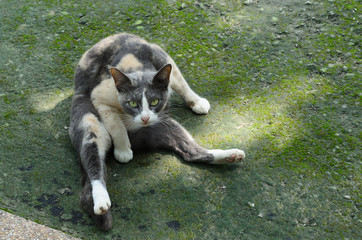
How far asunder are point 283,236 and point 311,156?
2.72 ft

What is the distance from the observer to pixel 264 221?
2771 mm

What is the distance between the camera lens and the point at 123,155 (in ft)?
10.5

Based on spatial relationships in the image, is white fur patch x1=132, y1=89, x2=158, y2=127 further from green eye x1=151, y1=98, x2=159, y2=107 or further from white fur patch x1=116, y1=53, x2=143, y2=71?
white fur patch x1=116, y1=53, x2=143, y2=71

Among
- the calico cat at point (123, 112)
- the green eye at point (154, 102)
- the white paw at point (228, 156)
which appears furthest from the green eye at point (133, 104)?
the white paw at point (228, 156)

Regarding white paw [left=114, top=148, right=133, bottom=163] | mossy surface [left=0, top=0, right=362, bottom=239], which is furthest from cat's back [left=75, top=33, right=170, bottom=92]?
white paw [left=114, top=148, right=133, bottom=163]

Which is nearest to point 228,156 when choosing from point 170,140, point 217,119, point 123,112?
point 170,140

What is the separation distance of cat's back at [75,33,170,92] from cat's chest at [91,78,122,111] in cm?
7

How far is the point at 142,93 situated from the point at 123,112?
1.11ft

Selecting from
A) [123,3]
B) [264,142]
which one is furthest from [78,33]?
[264,142]

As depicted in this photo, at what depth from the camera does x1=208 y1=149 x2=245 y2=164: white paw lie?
3.10 metres

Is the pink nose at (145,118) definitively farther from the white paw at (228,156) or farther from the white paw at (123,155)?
the white paw at (228,156)

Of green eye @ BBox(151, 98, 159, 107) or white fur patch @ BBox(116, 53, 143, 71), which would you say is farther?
white fur patch @ BBox(116, 53, 143, 71)

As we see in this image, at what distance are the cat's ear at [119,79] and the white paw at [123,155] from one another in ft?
1.60

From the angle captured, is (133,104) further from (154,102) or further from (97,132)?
(97,132)
